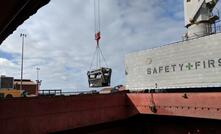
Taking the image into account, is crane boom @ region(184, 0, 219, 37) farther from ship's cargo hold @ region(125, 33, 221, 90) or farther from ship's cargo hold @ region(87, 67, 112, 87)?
ship's cargo hold @ region(87, 67, 112, 87)

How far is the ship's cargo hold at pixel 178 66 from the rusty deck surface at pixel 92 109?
378 centimetres

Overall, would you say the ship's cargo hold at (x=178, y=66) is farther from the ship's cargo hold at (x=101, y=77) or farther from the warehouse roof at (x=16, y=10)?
the warehouse roof at (x=16, y=10)

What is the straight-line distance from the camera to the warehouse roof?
3.89m

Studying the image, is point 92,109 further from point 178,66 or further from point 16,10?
point 16,10

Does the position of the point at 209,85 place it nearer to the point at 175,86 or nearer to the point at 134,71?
the point at 175,86

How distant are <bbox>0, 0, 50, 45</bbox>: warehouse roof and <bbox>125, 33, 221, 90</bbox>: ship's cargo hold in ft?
47.1

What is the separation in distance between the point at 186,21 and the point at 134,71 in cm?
741

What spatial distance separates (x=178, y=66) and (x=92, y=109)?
762 cm

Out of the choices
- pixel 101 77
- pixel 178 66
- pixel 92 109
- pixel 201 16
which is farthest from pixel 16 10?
pixel 201 16

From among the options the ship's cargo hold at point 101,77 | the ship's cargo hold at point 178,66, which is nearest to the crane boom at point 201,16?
the ship's cargo hold at point 178,66

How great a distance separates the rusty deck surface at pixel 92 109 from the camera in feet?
40.7

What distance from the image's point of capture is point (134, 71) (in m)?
23.2

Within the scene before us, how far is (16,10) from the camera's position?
13.7ft

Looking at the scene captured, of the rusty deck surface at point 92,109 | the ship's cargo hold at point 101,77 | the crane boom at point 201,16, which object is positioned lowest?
the rusty deck surface at point 92,109
